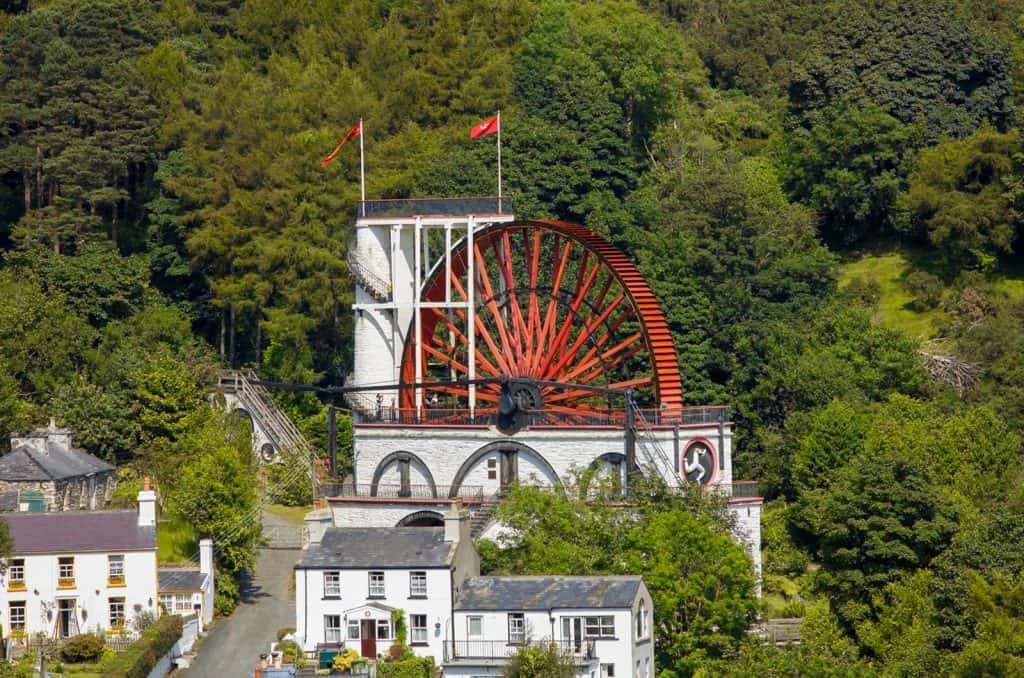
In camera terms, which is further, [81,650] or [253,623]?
[253,623]

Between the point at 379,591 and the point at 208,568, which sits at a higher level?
the point at 208,568

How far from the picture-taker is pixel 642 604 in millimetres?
70875

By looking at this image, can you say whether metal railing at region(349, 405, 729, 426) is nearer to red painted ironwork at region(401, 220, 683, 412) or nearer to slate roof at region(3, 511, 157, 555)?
red painted ironwork at region(401, 220, 683, 412)

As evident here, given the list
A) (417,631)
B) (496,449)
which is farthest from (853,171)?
(417,631)

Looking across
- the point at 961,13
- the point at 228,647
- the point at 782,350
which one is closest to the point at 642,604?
the point at 228,647

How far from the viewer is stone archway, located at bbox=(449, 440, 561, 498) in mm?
81312

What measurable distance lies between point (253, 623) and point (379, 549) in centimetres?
577

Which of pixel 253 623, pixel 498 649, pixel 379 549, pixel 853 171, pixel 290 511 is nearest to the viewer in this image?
pixel 498 649

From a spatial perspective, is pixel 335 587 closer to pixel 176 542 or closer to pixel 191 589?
pixel 191 589

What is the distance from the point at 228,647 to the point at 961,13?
161 ft

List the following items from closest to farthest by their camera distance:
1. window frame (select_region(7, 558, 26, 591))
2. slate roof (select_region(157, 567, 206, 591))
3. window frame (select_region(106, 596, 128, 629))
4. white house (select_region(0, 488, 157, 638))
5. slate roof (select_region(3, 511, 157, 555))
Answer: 1. white house (select_region(0, 488, 157, 638))
2. window frame (select_region(7, 558, 26, 591))
3. window frame (select_region(106, 596, 128, 629))
4. slate roof (select_region(3, 511, 157, 555))
5. slate roof (select_region(157, 567, 206, 591))

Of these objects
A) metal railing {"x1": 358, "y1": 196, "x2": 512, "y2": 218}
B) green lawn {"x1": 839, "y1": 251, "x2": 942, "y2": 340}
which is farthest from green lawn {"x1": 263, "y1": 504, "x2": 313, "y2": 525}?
green lawn {"x1": 839, "y1": 251, "x2": 942, "y2": 340}

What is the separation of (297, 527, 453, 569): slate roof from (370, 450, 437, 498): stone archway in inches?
255

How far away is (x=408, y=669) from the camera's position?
7069cm
